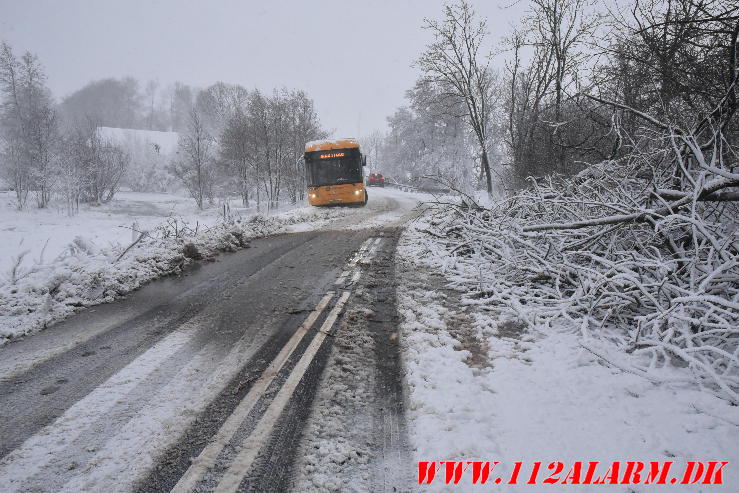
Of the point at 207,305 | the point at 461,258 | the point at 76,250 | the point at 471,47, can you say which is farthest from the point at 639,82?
the point at 471,47

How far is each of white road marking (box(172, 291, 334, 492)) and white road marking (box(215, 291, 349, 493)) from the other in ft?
0.47

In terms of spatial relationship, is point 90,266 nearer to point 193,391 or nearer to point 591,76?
point 193,391

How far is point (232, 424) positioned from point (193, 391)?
632mm

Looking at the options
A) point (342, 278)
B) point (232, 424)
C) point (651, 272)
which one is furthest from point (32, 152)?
point (651, 272)

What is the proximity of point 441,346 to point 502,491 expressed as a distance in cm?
180

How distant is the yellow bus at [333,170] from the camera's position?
716 inches

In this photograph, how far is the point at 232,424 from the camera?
2.51m

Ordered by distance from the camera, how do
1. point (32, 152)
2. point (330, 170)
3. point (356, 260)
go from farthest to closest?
point (32, 152) → point (330, 170) → point (356, 260)

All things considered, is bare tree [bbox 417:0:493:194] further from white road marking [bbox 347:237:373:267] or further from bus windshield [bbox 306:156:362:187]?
white road marking [bbox 347:237:373:267]

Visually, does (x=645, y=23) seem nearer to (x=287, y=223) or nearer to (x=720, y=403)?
(x=720, y=403)

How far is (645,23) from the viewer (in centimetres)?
684

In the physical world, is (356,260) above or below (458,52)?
below

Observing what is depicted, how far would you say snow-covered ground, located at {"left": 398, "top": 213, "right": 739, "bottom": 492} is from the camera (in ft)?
7.16

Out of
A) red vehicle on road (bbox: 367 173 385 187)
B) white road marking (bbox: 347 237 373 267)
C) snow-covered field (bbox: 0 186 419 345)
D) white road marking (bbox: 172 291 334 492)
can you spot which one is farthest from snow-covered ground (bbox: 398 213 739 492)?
red vehicle on road (bbox: 367 173 385 187)
